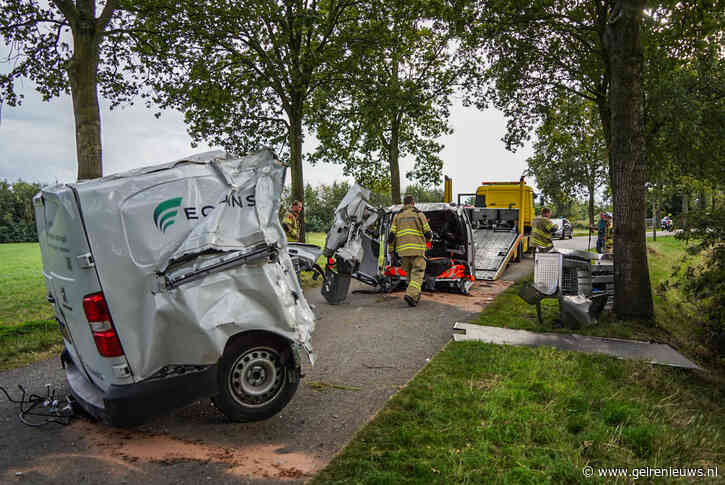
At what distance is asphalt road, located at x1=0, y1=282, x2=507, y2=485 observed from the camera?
2934 millimetres

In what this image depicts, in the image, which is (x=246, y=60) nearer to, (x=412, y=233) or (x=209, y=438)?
(x=412, y=233)

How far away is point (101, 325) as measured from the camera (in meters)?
2.98

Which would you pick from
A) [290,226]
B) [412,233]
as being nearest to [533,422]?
[412,233]

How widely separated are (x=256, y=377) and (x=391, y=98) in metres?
10.5

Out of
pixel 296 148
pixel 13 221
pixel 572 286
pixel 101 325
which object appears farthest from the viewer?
pixel 13 221

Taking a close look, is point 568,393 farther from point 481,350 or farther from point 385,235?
point 385,235

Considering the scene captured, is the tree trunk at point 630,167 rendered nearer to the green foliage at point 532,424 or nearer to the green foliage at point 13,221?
the green foliage at point 532,424

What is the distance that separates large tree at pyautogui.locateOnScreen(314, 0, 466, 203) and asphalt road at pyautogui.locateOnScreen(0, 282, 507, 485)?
836 centimetres

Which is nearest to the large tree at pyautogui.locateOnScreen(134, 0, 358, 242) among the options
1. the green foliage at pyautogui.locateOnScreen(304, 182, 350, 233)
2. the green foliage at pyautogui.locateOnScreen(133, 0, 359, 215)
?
the green foliage at pyautogui.locateOnScreen(133, 0, 359, 215)

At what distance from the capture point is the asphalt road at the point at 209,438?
293cm

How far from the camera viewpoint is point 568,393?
13.2ft

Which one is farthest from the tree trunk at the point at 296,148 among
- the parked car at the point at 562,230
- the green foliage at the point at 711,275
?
the parked car at the point at 562,230

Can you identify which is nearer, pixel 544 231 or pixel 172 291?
pixel 172 291

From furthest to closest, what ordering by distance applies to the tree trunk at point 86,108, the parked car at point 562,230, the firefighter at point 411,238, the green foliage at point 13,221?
the green foliage at point 13,221 < the parked car at point 562,230 < the firefighter at point 411,238 < the tree trunk at point 86,108
